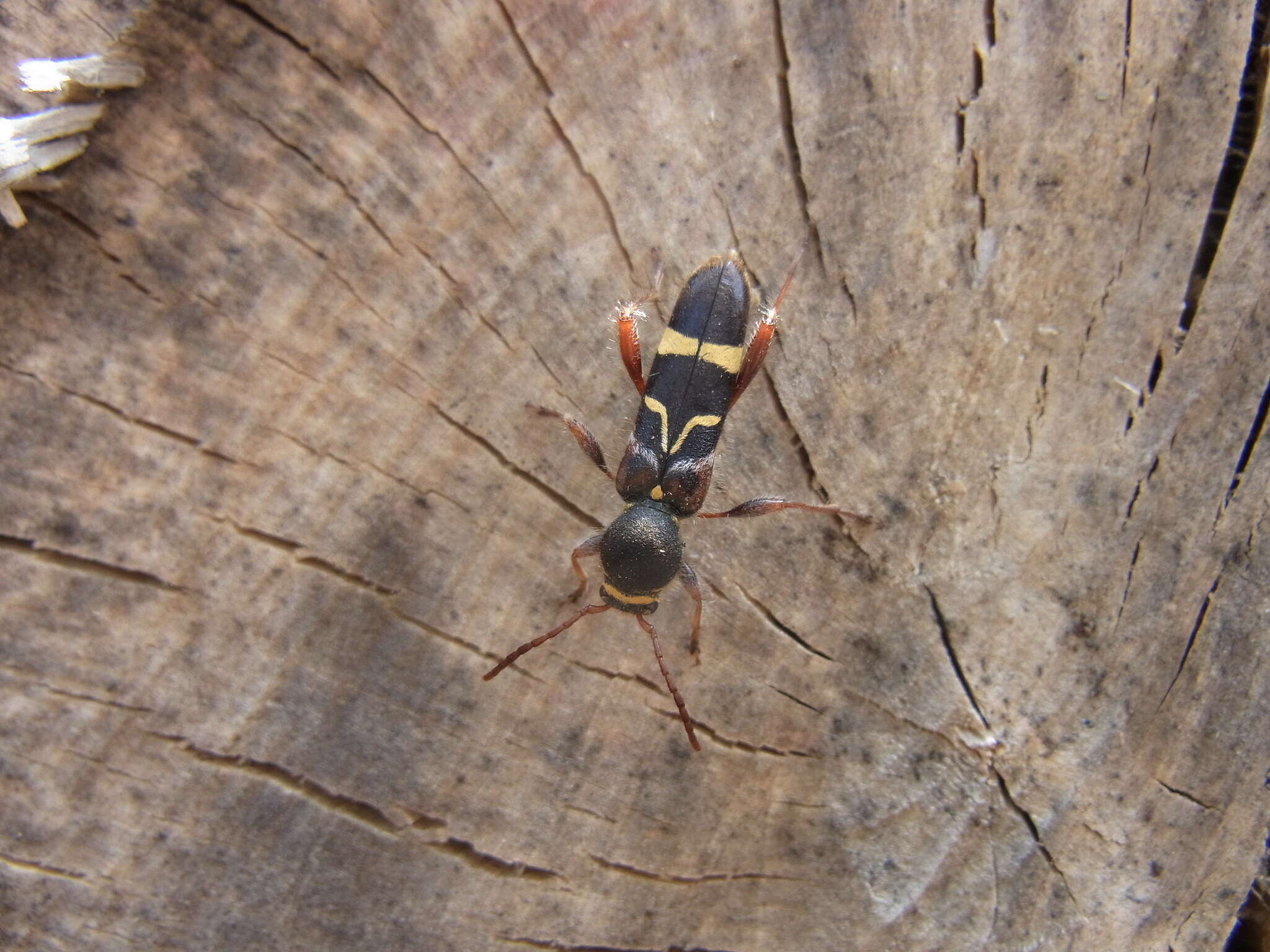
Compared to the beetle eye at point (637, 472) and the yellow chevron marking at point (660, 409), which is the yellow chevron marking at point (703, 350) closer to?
the yellow chevron marking at point (660, 409)

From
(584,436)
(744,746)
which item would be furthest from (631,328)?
(744,746)

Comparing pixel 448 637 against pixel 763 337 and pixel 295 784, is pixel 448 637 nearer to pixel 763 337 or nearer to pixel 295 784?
pixel 295 784

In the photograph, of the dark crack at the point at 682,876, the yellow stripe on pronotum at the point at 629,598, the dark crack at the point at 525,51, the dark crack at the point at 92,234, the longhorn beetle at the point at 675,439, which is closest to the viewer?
the dark crack at the point at 92,234

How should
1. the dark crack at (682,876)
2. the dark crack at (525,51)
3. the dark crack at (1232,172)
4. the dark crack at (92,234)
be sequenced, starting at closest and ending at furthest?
the dark crack at (92,234), the dark crack at (525,51), the dark crack at (682,876), the dark crack at (1232,172)

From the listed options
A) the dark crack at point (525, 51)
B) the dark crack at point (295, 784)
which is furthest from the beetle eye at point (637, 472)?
the dark crack at point (295, 784)

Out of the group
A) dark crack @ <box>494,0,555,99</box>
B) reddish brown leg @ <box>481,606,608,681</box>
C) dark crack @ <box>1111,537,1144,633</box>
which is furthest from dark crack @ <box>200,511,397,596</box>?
dark crack @ <box>1111,537,1144,633</box>

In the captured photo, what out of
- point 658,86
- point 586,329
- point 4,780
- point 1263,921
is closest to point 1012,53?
point 658,86

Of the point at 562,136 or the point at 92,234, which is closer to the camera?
the point at 92,234

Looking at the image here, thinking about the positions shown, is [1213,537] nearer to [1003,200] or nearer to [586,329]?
[1003,200]
